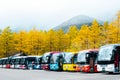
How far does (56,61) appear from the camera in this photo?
4706 centimetres

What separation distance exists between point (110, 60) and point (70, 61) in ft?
42.9

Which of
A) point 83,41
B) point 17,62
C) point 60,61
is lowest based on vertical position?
point 60,61

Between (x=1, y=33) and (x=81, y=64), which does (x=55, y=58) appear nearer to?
(x=81, y=64)

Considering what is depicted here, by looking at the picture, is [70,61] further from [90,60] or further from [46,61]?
[46,61]

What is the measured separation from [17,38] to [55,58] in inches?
1710

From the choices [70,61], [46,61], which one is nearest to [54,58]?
[46,61]

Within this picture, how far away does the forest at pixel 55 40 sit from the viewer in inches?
2489

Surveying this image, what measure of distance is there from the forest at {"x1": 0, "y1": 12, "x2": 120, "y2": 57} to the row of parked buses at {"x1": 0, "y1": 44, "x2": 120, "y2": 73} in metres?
9.72

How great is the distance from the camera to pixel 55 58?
155 ft

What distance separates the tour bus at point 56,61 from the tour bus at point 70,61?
4.49 feet

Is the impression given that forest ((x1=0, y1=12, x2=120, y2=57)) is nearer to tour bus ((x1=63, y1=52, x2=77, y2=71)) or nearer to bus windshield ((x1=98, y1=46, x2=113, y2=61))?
tour bus ((x1=63, y1=52, x2=77, y2=71))

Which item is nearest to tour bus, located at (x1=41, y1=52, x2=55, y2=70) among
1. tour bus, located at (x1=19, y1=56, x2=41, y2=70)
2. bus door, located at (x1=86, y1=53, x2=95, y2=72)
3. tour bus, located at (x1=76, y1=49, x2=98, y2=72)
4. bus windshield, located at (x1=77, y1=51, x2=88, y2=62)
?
tour bus, located at (x1=19, y1=56, x2=41, y2=70)

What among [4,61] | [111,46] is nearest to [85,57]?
[111,46]

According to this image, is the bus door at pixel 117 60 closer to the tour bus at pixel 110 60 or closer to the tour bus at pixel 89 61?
the tour bus at pixel 110 60
